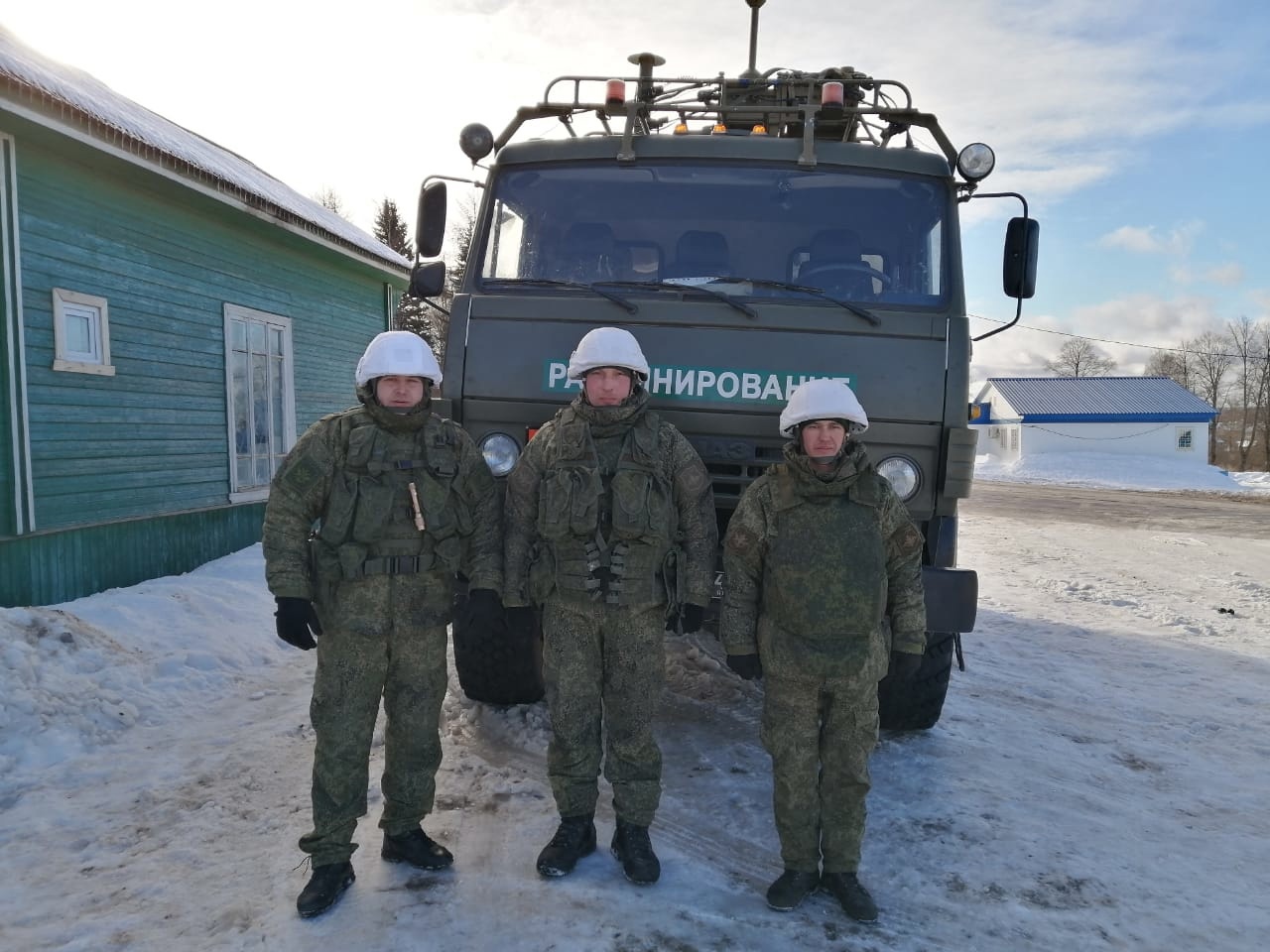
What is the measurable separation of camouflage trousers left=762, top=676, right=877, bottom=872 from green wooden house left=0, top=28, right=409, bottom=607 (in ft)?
18.9

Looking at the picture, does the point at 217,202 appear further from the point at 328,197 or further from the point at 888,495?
the point at 328,197

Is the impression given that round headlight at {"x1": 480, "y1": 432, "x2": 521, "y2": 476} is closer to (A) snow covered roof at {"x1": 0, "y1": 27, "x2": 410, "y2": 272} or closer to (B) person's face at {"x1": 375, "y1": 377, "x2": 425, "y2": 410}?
(B) person's face at {"x1": 375, "y1": 377, "x2": 425, "y2": 410}

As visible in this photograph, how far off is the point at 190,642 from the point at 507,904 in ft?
12.1

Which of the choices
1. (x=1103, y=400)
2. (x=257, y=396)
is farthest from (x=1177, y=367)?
(x=257, y=396)

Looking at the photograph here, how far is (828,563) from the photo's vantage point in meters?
2.66

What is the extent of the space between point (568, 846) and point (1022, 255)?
10.6 feet

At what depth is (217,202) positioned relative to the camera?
812 centimetres

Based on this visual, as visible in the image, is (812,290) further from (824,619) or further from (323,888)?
(323,888)

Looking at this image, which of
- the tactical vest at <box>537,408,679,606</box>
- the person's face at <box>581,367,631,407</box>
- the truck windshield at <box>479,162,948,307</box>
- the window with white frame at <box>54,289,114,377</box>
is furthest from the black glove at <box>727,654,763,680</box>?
the window with white frame at <box>54,289,114,377</box>

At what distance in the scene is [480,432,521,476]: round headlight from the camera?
134 inches

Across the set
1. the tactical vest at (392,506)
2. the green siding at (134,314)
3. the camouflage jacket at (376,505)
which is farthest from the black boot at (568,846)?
the green siding at (134,314)

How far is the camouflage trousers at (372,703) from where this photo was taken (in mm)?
2734

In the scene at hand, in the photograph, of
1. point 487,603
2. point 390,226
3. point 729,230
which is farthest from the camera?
point 390,226

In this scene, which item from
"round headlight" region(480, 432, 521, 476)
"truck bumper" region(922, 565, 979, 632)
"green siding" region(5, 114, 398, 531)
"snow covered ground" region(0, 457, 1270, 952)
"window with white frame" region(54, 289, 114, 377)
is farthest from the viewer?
"window with white frame" region(54, 289, 114, 377)
